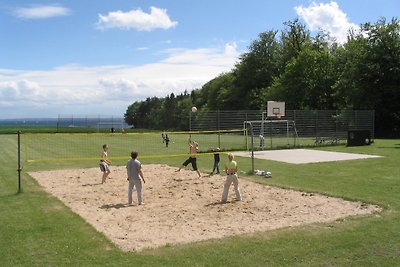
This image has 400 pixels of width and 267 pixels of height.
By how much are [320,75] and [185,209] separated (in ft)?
164

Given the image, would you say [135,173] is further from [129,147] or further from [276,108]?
[129,147]

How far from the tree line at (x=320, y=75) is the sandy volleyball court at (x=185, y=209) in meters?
33.1

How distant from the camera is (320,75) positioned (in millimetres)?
57844

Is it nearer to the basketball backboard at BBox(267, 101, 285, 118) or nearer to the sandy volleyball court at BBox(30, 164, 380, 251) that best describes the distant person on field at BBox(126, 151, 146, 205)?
the sandy volleyball court at BBox(30, 164, 380, 251)

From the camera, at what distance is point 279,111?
31875 mm

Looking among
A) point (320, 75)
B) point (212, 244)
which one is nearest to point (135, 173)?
point (212, 244)

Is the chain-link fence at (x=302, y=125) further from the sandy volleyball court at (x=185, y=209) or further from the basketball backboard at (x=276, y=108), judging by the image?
the sandy volleyball court at (x=185, y=209)

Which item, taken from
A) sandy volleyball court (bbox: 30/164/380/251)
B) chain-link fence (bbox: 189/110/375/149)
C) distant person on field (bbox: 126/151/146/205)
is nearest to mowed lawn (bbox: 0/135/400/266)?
sandy volleyball court (bbox: 30/164/380/251)

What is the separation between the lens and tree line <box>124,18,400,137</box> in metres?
44.3

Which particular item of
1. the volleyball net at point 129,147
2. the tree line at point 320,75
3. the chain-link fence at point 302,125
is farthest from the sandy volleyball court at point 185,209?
the tree line at point 320,75

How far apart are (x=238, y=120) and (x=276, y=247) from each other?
84.4 ft

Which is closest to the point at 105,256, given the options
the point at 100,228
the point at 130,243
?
the point at 130,243

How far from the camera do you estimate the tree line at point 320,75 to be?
44.3 m

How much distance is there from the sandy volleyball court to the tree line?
33.1 metres
